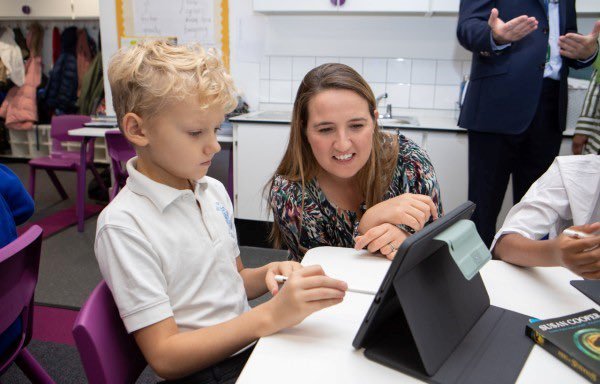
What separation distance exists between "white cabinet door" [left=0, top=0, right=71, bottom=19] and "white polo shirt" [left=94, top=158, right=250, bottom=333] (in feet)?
15.3

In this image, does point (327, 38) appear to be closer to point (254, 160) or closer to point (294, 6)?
point (294, 6)

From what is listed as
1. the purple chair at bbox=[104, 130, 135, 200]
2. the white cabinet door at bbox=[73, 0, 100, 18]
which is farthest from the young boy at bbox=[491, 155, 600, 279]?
the white cabinet door at bbox=[73, 0, 100, 18]

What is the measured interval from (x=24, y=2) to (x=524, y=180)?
16.7 feet

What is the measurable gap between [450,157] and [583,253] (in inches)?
72.9

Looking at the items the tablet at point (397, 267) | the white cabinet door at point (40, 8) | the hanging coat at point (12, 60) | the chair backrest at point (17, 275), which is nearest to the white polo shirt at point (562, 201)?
the tablet at point (397, 267)

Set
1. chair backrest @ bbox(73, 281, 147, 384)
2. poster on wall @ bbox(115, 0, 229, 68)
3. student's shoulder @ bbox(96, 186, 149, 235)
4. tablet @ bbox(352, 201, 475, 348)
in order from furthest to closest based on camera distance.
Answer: poster on wall @ bbox(115, 0, 229, 68)
student's shoulder @ bbox(96, 186, 149, 235)
chair backrest @ bbox(73, 281, 147, 384)
tablet @ bbox(352, 201, 475, 348)

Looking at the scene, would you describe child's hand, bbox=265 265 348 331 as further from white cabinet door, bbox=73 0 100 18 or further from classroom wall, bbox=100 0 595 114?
white cabinet door, bbox=73 0 100 18

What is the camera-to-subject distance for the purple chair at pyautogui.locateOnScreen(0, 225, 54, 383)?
0.87 m

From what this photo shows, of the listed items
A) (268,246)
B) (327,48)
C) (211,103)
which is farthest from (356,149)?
(327,48)

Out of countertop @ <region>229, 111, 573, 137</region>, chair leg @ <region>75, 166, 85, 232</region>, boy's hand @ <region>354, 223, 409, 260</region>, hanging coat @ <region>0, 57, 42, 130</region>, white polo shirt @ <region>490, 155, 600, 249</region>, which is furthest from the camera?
hanging coat @ <region>0, 57, 42, 130</region>

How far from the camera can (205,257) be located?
89cm

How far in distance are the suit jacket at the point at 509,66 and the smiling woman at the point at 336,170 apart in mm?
831

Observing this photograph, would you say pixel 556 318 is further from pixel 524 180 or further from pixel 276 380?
pixel 524 180

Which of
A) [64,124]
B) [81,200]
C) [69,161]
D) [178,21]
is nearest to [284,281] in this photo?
[81,200]
